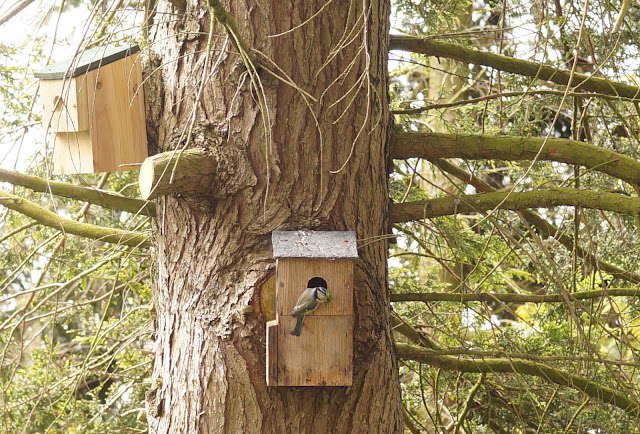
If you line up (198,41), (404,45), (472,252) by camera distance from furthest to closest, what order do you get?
(472,252) < (404,45) < (198,41)

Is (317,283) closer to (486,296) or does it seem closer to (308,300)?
(308,300)

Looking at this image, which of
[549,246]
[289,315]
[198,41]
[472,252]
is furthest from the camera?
[549,246]

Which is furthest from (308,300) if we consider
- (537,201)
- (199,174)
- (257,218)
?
(537,201)

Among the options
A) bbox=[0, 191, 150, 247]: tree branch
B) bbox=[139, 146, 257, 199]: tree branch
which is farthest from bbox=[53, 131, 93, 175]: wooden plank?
bbox=[139, 146, 257, 199]: tree branch

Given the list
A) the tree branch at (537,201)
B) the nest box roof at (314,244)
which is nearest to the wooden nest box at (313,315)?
the nest box roof at (314,244)

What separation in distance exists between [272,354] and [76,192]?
87 centimetres

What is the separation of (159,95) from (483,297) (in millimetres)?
1346

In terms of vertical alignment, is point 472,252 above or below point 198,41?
below

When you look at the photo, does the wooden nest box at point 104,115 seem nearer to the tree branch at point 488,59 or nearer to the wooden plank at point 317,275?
the wooden plank at point 317,275

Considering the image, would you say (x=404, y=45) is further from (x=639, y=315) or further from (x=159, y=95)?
(x=639, y=315)

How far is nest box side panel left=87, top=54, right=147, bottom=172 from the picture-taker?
2.40 metres

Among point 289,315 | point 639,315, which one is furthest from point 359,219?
point 639,315

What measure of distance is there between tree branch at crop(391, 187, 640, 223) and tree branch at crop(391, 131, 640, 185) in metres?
0.11

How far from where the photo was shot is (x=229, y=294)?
2168 mm
